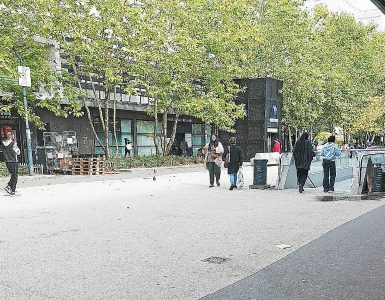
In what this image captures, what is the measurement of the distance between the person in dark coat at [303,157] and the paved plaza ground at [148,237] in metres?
0.60

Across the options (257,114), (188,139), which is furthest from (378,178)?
(188,139)

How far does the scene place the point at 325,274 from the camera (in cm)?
518

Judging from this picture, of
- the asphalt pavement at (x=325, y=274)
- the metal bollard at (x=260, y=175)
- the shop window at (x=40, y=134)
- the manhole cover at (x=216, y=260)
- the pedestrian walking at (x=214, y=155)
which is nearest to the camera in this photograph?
the asphalt pavement at (x=325, y=274)

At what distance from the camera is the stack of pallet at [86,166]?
68.8ft

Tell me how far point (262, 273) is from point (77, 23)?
18.8 m

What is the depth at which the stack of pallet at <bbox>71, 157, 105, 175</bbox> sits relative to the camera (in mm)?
20984

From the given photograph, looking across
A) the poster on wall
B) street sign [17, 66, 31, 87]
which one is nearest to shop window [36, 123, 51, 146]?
street sign [17, 66, 31, 87]

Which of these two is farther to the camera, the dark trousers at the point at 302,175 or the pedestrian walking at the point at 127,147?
the pedestrian walking at the point at 127,147

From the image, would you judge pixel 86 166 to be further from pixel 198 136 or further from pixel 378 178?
pixel 198 136

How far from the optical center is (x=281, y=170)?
1406 cm

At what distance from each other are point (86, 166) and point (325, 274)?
1740 cm

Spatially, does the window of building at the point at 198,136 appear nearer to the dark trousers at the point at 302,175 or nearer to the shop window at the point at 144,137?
the shop window at the point at 144,137

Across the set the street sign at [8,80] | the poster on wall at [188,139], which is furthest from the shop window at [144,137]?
the street sign at [8,80]

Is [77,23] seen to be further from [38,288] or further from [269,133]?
[38,288]
